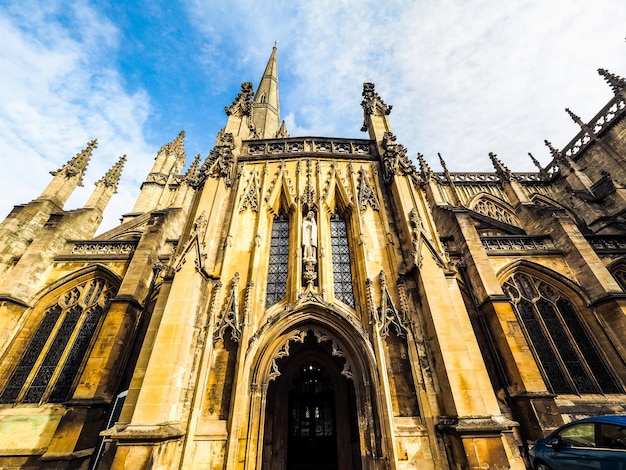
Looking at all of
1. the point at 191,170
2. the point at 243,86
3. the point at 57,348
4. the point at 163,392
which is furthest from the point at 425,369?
the point at 191,170

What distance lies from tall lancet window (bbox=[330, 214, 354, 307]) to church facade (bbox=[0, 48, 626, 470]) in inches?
2.3

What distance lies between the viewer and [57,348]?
9.46 metres

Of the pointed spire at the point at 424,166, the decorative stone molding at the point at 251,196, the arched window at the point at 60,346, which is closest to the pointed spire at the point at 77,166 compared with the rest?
the arched window at the point at 60,346

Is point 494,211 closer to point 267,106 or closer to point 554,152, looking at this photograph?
point 554,152

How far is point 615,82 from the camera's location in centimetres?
1919

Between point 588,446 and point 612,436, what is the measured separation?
→ 1.31 ft

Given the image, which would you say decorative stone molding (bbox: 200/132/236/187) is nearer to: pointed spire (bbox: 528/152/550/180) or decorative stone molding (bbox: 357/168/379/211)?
decorative stone molding (bbox: 357/168/379/211)

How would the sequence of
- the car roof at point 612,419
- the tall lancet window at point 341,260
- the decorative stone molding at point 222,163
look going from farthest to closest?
the decorative stone molding at point 222,163, the tall lancet window at point 341,260, the car roof at point 612,419

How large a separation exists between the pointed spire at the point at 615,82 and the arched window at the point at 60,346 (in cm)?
3312

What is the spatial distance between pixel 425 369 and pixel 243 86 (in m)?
13.5

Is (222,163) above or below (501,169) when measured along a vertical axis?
below

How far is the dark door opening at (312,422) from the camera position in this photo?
853 cm

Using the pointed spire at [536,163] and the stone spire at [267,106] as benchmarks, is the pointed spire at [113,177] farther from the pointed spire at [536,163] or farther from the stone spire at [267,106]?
the pointed spire at [536,163]

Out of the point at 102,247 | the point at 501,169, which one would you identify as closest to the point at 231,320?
the point at 102,247
